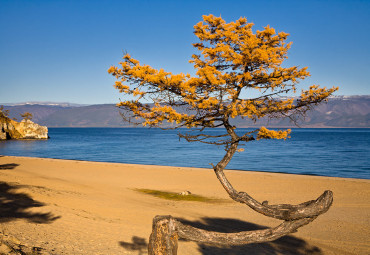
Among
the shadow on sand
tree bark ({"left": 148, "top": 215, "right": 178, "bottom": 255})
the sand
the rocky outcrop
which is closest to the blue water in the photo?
the sand

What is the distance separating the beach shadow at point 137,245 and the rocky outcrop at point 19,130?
320 feet

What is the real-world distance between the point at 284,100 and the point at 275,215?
488cm

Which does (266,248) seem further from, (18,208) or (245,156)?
(245,156)

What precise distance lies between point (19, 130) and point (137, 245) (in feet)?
362

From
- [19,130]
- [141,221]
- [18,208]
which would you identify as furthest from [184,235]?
[19,130]

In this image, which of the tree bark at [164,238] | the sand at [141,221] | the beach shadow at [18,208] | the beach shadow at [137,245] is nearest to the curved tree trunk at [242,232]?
the tree bark at [164,238]

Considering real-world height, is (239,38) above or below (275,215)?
above

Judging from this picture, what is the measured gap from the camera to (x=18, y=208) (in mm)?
10633

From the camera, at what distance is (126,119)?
27.5ft

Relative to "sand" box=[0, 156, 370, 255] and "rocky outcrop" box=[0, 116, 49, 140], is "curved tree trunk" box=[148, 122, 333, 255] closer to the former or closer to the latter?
"sand" box=[0, 156, 370, 255]

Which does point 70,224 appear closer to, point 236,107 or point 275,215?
point 236,107

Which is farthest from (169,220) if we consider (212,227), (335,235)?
(335,235)

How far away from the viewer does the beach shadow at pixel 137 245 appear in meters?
8.50

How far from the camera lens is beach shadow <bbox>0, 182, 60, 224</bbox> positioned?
9680 mm
